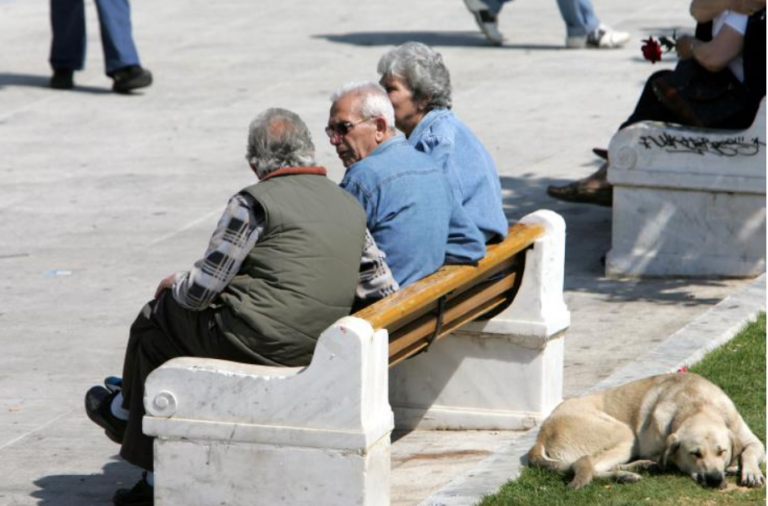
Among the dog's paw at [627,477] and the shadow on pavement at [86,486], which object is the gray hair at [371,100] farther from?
the shadow on pavement at [86,486]

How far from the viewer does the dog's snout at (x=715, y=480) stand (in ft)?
16.8

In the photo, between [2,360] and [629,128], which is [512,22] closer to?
[629,128]

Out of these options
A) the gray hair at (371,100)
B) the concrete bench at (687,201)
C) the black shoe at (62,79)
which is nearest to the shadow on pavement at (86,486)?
the gray hair at (371,100)

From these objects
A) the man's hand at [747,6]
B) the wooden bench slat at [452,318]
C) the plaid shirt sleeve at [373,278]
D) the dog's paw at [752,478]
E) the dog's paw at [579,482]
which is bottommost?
the dog's paw at [579,482]

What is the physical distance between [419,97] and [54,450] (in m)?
1.88

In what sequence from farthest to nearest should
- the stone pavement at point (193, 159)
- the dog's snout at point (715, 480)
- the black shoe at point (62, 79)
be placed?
the black shoe at point (62, 79) → the stone pavement at point (193, 159) → the dog's snout at point (715, 480)

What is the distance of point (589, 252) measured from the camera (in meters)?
9.11

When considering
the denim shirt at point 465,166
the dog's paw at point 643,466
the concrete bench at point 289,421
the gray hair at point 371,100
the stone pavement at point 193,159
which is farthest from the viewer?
the stone pavement at point 193,159

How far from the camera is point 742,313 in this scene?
7355 millimetres

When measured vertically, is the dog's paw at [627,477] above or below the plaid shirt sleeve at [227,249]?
below

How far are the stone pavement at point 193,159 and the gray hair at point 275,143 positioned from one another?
3.89 ft

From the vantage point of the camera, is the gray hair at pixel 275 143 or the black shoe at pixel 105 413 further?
the black shoe at pixel 105 413

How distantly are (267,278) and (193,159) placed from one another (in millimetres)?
6323

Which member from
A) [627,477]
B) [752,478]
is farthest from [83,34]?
[752,478]
